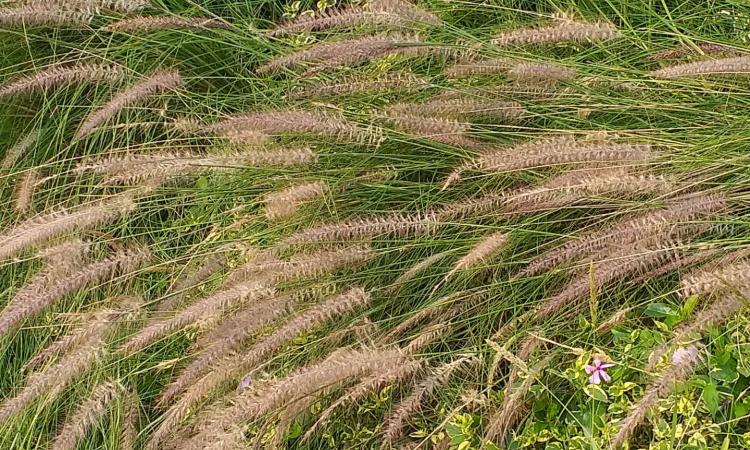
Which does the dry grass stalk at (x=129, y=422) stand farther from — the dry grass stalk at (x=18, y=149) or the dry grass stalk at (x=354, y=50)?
the dry grass stalk at (x=354, y=50)

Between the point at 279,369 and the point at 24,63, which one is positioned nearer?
the point at 279,369

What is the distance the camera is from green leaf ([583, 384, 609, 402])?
1629 mm

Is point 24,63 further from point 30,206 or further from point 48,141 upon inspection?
point 30,206

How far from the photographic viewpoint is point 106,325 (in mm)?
1856

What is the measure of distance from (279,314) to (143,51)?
3.56 ft

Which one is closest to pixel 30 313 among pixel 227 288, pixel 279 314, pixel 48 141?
pixel 227 288

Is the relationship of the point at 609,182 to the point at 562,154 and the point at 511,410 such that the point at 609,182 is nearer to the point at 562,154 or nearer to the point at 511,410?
the point at 562,154

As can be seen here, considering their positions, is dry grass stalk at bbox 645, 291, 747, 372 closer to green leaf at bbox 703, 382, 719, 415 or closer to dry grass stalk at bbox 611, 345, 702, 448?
dry grass stalk at bbox 611, 345, 702, 448

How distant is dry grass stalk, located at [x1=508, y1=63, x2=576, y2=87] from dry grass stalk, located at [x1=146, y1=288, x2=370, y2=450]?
0.60 metres

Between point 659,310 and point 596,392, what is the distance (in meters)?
0.24

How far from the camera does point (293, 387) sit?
157 centimetres

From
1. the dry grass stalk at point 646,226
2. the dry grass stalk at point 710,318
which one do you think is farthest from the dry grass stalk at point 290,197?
the dry grass stalk at point 710,318

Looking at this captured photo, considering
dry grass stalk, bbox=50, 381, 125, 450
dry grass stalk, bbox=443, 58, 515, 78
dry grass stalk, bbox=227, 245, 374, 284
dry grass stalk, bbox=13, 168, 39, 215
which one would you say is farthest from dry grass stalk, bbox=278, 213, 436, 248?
dry grass stalk, bbox=13, 168, 39, 215

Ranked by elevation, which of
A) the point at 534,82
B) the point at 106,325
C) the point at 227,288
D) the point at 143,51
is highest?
the point at 534,82
